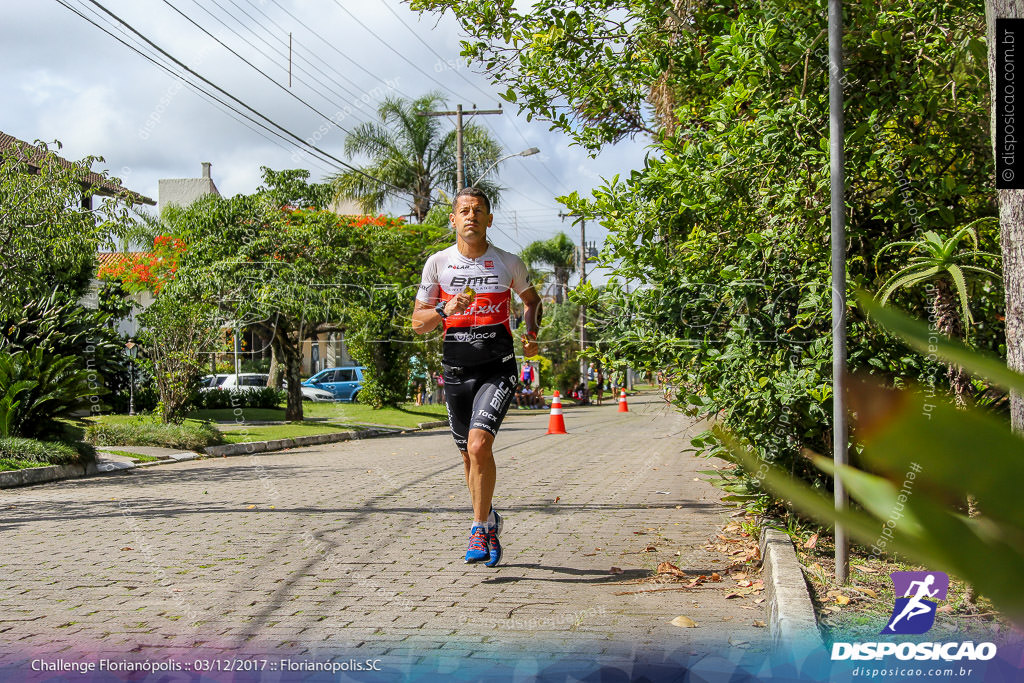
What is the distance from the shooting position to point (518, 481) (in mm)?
9570

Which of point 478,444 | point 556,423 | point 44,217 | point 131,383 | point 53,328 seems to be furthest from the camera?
point 131,383

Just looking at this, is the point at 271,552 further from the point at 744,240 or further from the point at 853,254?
the point at 853,254

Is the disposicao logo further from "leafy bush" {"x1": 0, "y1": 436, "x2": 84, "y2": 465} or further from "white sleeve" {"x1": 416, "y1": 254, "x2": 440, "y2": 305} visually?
Answer: "leafy bush" {"x1": 0, "y1": 436, "x2": 84, "y2": 465}

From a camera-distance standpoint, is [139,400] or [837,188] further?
[139,400]

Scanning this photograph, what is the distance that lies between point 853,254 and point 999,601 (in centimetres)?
554

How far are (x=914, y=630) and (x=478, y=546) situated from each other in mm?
2415

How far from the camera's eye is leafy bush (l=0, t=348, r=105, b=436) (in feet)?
35.9

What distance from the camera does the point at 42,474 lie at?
10.4 m

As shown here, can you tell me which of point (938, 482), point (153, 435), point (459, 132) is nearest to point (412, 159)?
point (459, 132)

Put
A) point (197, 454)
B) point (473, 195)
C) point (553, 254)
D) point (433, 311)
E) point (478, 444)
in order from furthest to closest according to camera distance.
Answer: point (553, 254), point (197, 454), point (473, 195), point (433, 311), point (478, 444)

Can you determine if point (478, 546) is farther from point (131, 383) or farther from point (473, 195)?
point (131, 383)

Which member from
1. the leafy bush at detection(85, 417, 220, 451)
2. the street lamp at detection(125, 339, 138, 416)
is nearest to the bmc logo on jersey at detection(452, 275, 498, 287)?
the leafy bush at detection(85, 417, 220, 451)

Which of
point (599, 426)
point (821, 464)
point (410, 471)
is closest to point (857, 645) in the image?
point (821, 464)

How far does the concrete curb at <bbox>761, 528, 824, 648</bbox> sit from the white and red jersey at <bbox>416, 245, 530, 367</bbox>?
189 cm
